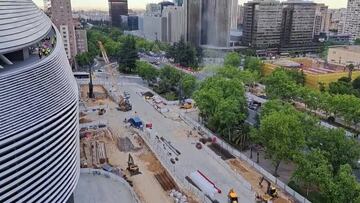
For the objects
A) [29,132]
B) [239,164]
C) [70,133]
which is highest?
[29,132]

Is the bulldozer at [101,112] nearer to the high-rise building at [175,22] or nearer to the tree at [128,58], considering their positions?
the tree at [128,58]

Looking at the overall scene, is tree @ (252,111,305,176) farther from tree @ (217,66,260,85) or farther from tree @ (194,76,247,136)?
tree @ (217,66,260,85)

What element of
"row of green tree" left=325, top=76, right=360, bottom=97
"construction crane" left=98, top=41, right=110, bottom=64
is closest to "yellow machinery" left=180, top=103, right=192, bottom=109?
"row of green tree" left=325, top=76, right=360, bottom=97

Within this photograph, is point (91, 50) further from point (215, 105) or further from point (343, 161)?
point (343, 161)

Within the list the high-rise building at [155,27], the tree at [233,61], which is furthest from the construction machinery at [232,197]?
the high-rise building at [155,27]

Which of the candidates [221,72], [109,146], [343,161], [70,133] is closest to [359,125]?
[343,161]

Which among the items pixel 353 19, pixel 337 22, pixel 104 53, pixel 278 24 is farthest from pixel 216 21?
pixel 337 22
